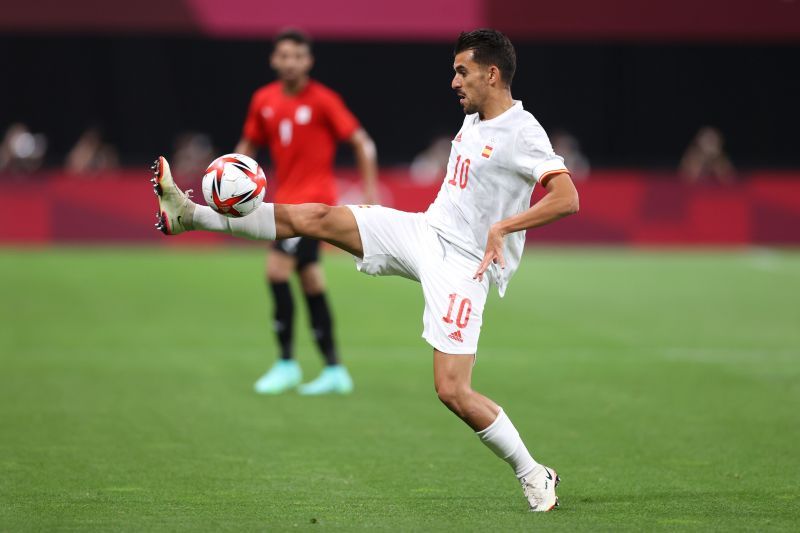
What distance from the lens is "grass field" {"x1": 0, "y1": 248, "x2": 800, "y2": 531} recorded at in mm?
6719

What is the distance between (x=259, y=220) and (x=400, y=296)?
11256 millimetres

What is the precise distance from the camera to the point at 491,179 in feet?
22.3

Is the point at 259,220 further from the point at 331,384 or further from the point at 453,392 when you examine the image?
the point at 331,384

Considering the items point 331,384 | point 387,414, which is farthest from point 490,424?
point 331,384

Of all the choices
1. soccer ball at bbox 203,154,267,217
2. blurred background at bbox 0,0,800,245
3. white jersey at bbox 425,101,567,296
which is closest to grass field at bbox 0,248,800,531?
white jersey at bbox 425,101,567,296

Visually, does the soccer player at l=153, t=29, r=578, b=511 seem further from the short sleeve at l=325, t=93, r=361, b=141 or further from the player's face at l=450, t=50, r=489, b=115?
the short sleeve at l=325, t=93, r=361, b=141

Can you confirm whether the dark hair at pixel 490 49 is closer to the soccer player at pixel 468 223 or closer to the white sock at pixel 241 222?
the soccer player at pixel 468 223

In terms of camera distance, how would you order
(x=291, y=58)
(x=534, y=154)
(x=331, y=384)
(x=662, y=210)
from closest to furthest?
(x=534, y=154), (x=291, y=58), (x=331, y=384), (x=662, y=210)

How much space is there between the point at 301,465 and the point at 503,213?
81.9 inches

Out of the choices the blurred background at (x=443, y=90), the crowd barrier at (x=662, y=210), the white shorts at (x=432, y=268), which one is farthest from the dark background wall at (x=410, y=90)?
the white shorts at (x=432, y=268)

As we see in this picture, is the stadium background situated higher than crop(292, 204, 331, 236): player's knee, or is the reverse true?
crop(292, 204, 331, 236): player's knee

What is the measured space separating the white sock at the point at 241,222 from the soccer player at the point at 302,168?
3.80 m

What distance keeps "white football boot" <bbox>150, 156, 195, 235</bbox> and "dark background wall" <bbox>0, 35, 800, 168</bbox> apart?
2626 cm

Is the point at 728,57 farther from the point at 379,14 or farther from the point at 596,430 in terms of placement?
the point at 596,430
